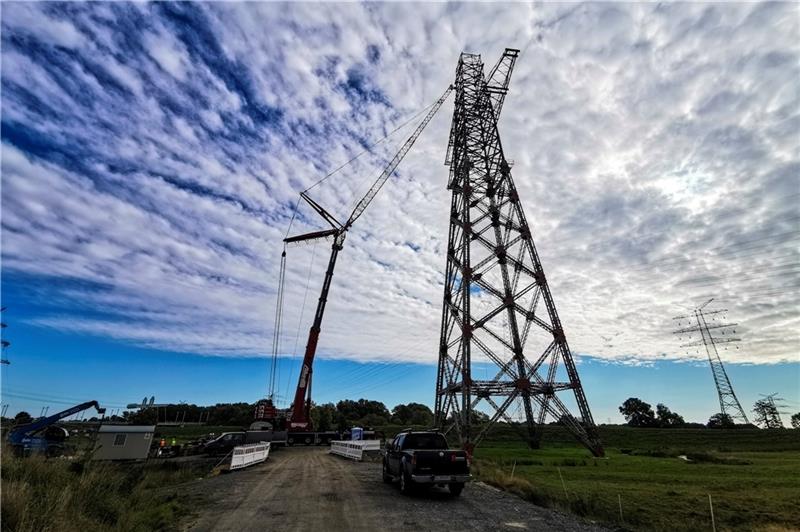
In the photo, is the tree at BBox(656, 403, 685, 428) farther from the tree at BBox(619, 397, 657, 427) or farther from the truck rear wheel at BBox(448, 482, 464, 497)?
the truck rear wheel at BBox(448, 482, 464, 497)

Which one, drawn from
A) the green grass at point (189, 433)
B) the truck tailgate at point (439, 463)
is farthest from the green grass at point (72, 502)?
the green grass at point (189, 433)

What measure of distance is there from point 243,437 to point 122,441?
10075 millimetres

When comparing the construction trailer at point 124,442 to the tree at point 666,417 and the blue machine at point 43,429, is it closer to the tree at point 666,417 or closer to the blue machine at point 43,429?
the blue machine at point 43,429

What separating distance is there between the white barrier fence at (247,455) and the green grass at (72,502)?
8492 millimetres

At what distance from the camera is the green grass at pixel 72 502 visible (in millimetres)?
6789

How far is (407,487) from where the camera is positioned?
43.0 feet

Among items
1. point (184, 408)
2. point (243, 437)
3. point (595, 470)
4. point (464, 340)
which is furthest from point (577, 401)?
point (184, 408)

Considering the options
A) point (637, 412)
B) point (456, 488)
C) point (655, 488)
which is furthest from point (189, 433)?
point (637, 412)

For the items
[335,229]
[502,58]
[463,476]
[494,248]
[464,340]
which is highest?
[502,58]

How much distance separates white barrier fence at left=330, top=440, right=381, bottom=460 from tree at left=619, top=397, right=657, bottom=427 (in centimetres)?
9970

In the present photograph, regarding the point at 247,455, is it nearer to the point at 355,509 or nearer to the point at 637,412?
the point at 355,509

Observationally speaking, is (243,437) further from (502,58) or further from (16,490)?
(502,58)

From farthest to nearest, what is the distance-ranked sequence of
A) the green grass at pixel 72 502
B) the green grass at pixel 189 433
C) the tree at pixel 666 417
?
1. the tree at pixel 666 417
2. the green grass at pixel 189 433
3. the green grass at pixel 72 502

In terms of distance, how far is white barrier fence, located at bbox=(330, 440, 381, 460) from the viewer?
2727cm
